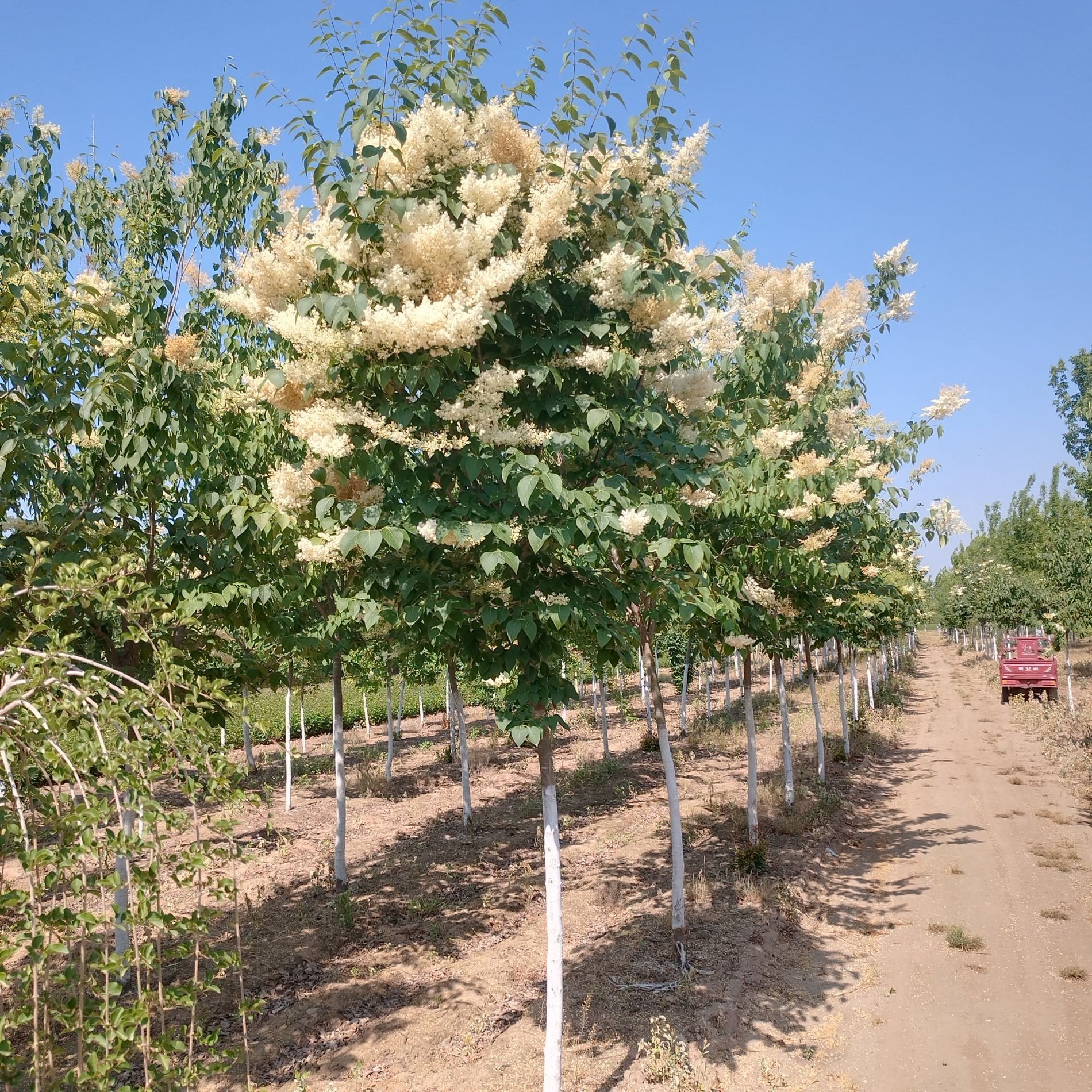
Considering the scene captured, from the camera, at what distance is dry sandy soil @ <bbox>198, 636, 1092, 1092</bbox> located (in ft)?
19.0

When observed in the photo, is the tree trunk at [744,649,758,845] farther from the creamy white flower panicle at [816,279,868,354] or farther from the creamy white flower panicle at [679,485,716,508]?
the creamy white flower panicle at [679,485,716,508]

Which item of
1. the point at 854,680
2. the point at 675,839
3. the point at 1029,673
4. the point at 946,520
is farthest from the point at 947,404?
the point at 1029,673

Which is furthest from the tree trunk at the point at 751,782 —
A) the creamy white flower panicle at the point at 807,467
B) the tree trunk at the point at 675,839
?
the creamy white flower panicle at the point at 807,467

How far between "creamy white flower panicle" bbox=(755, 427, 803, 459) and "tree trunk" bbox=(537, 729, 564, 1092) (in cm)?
347

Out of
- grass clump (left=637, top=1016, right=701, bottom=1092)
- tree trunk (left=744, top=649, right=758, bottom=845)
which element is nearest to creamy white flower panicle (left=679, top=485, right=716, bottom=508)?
grass clump (left=637, top=1016, right=701, bottom=1092)

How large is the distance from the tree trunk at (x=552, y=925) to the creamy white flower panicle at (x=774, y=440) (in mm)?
3471

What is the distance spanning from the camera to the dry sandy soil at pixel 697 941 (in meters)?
5.79

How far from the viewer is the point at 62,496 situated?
639cm

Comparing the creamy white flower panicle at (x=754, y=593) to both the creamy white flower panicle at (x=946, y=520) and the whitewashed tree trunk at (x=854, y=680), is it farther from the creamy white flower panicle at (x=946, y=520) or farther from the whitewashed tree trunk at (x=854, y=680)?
the whitewashed tree trunk at (x=854, y=680)

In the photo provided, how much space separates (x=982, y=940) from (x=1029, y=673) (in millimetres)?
21733

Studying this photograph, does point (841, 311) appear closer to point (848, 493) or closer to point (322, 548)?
point (848, 493)

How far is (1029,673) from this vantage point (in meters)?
26.2

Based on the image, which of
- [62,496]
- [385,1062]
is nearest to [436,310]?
[62,496]

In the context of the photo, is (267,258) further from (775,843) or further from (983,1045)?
(775,843)
